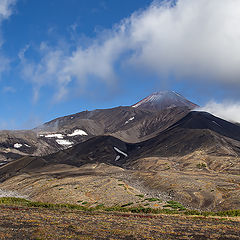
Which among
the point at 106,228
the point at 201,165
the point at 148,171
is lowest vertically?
the point at 106,228

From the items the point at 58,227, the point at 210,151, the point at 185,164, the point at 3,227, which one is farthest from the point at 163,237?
the point at 210,151

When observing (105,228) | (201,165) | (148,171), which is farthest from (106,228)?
(201,165)

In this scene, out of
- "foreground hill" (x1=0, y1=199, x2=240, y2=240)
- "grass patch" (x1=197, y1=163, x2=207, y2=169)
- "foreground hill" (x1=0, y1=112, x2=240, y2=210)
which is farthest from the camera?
Answer: "grass patch" (x1=197, y1=163, x2=207, y2=169)

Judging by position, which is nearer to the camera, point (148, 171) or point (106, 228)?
point (106, 228)

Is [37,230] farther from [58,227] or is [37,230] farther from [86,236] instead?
[86,236]

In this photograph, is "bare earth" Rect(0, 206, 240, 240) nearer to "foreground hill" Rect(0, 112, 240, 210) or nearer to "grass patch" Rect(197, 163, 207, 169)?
"foreground hill" Rect(0, 112, 240, 210)

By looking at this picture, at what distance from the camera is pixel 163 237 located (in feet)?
52.4

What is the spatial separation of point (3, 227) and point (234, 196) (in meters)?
30.3

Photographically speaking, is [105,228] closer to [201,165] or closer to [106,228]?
[106,228]

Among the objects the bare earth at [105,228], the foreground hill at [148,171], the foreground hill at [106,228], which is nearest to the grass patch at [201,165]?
the foreground hill at [148,171]

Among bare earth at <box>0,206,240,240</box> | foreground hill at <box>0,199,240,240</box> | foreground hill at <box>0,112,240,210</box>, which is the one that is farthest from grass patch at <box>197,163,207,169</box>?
foreground hill at <box>0,199,240,240</box>

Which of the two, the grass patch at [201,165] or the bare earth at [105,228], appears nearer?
the bare earth at [105,228]

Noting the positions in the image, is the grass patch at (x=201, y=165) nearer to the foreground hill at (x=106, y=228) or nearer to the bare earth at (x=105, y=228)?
the bare earth at (x=105, y=228)

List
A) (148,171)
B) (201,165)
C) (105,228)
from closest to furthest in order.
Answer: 1. (105,228)
2. (148,171)
3. (201,165)
